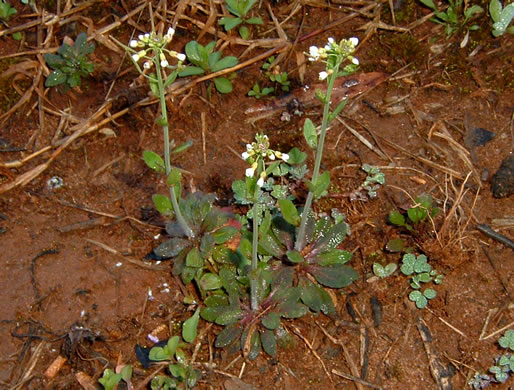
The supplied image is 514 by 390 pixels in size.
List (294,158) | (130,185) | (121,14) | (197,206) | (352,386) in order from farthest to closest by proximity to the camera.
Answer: (121,14) → (130,185) → (294,158) → (197,206) → (352,386)

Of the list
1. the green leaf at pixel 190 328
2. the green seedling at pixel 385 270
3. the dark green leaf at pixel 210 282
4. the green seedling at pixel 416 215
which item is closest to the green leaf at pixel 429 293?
the green seedling at pixel 385 270

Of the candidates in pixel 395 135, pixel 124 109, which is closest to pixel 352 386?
pixel 395 135

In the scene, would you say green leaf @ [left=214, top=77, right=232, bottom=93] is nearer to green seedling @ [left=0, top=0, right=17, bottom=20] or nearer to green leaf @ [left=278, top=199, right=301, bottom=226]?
green leaf @ [left=278, top=199, right=301, bottom=226]

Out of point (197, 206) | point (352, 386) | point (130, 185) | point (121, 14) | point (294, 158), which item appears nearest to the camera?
point (352, 386)

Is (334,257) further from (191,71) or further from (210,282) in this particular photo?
(191,71)

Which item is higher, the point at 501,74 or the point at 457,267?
the point at 501,74

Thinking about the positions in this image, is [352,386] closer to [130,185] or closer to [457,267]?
[457,267]

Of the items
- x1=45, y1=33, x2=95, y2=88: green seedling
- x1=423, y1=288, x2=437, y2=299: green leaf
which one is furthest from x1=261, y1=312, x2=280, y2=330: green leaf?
x1=45, y1=33, x2=95, y2=88: green seedling

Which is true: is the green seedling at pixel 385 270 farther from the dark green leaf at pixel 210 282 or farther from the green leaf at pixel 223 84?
the green leaf at pixel 223 84
